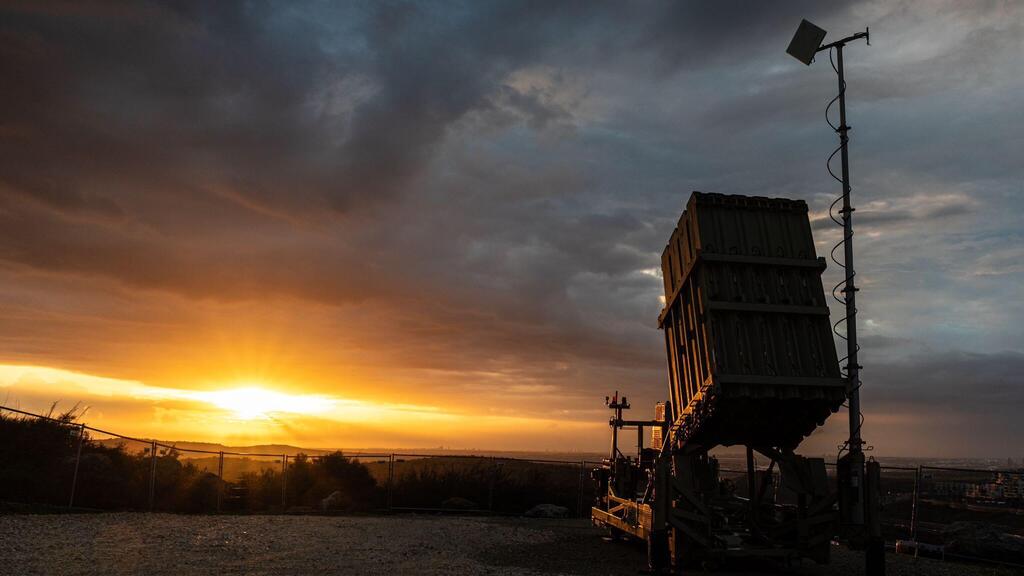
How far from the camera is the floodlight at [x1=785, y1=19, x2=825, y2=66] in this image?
13961mm

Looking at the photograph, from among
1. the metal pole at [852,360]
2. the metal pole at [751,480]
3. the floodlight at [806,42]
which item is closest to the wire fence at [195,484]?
the metal pole at [751,480]

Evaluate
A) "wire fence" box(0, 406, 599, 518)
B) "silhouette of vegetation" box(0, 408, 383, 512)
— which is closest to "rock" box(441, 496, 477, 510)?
"wire fence" box(0, 406, 599, 518)

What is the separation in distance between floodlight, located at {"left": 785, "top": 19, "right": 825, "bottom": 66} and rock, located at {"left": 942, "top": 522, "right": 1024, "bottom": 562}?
11.6m

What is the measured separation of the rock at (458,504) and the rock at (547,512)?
2764 millimetres

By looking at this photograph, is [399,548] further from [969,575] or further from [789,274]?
[969,575]

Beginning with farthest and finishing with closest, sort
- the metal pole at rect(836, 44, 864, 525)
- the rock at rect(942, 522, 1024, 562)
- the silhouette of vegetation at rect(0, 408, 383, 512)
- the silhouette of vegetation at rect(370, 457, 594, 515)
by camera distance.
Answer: the silhouette of vegetation at rect(370, 457, 594, 515)
the silhouette of vegetation at rect(0, 408, 383, 512)
the rock at rect(942, 522, 1024, 562)
the metal pole at rect(836, 44, 864, 525)

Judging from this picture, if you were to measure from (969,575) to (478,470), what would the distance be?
22548 mm

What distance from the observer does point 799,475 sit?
1351cm

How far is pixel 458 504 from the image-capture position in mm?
28562

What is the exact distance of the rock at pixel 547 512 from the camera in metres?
26.4

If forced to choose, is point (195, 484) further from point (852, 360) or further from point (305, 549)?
point (852, 360)

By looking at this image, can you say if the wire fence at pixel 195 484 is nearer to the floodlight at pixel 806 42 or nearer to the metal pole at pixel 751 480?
the metal pole at pixel 751 480

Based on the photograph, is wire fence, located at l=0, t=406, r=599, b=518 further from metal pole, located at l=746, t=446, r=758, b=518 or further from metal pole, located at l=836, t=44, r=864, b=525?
metal pole, located at l=836, t=44, r=864, b=525

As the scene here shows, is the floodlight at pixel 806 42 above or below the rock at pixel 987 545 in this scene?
above
